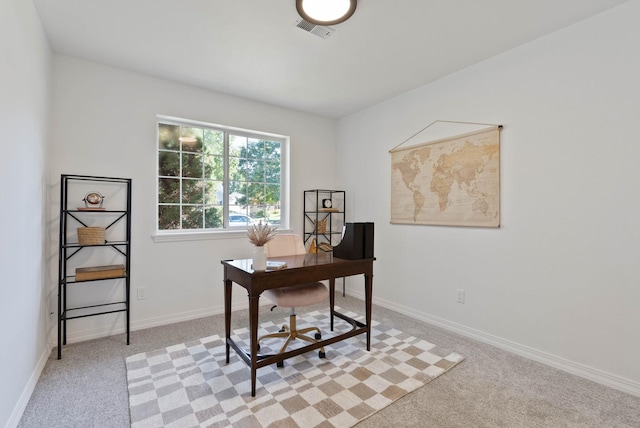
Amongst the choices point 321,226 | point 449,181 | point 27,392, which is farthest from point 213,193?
point 449,181

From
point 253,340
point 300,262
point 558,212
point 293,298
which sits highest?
point 558,212

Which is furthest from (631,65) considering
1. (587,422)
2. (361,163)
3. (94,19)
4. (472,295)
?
(94,19)

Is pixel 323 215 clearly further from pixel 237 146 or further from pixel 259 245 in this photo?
pixel 259 245

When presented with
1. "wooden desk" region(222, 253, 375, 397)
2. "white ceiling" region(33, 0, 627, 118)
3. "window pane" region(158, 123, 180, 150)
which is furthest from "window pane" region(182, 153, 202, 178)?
"wooden desk" region(222, 253, 375, 397)

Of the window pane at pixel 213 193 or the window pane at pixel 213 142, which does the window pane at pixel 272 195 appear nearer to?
the window pane at pixel 213 193

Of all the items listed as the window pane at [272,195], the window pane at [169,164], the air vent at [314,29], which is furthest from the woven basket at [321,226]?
the air vent at [314,29]

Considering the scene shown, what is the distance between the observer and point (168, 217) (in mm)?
3223

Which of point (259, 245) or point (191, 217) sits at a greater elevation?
point (191, 217)

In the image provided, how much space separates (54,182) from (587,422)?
410 centimetres

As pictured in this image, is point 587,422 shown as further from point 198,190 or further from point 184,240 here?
point 198,190

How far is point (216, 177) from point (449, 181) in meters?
2.55

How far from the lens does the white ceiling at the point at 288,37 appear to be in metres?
2.02

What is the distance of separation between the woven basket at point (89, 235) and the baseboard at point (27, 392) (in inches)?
33.5

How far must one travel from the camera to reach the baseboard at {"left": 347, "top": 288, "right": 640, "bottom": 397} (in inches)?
78.2
